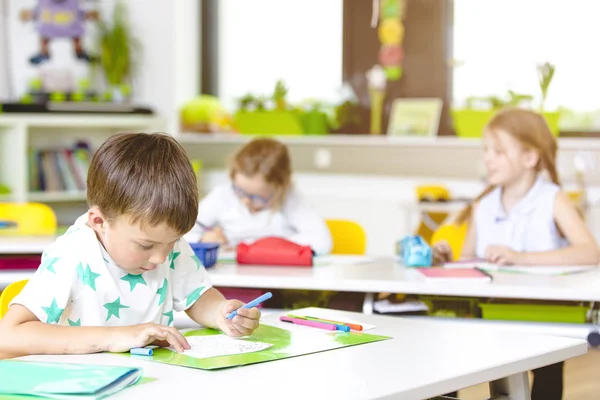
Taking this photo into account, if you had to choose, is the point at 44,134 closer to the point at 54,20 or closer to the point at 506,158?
the point at 54,20

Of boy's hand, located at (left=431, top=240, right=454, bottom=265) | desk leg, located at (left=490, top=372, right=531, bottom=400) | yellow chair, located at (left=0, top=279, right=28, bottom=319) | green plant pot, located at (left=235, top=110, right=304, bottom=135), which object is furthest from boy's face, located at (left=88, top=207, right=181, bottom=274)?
green plant pot, located at (left=235, top=110, right=304, bottom=135)

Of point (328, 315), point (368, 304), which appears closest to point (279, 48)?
point (368, 304)

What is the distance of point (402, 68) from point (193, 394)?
14.4 feet

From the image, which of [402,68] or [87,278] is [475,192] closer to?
[402,68]

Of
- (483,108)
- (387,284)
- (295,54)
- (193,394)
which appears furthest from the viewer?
(295,54)

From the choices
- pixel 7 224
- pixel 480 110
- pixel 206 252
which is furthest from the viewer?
pixel 480 110

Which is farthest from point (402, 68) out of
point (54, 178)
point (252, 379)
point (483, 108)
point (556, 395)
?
point (252, 379)

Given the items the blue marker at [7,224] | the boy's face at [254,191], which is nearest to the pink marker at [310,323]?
the boy's face at [254,191]

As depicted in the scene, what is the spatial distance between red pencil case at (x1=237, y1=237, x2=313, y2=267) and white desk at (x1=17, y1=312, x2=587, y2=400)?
93 cm

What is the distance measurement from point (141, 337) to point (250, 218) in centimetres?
185

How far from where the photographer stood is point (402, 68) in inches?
219

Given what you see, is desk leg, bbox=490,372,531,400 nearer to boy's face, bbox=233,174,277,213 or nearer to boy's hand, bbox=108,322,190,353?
boy's hand, bbox=108,322,190,353

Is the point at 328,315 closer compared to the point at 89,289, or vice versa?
the point at 89,289

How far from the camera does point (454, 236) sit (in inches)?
129
